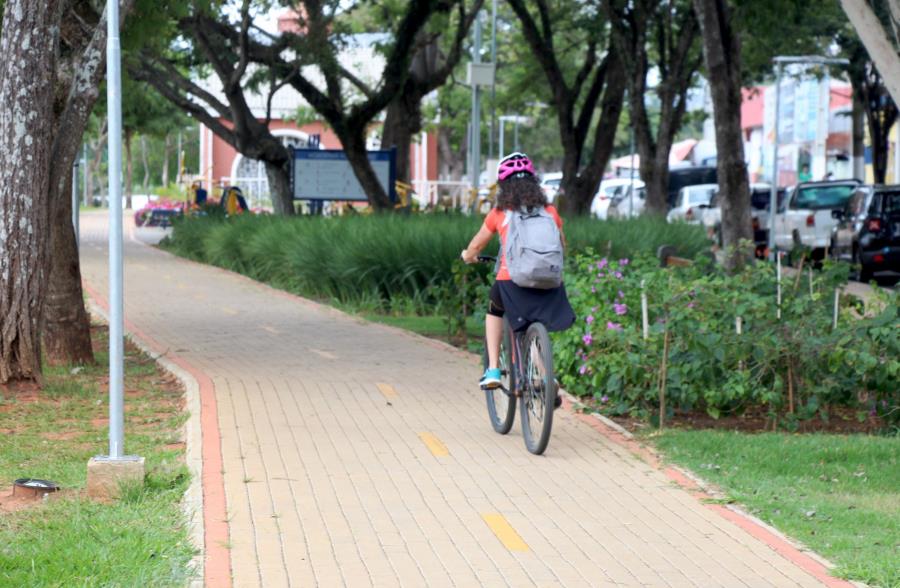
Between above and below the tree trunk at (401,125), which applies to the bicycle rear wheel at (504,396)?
below

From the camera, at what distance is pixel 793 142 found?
2761 inches

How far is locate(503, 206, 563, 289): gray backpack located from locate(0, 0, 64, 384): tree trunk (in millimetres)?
3845

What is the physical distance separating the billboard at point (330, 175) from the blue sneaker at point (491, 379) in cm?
1940

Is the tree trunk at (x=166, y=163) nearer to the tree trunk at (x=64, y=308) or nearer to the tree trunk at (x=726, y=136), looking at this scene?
the tree trunk at (x=726, y=136)

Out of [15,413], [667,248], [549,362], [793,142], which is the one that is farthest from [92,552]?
[793,142]

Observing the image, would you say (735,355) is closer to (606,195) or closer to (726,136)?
(726,136)

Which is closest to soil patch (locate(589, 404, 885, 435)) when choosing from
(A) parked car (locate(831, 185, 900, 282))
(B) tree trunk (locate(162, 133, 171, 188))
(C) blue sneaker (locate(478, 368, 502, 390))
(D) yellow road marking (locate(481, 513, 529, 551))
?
(C) blue sneaker (locate(478, 368, 502, 390))

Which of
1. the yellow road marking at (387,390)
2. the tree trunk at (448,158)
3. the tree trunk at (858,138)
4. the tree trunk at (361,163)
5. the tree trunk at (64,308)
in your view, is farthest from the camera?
the tree trunk at (448,158)

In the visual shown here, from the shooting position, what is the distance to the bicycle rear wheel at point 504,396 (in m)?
9.52

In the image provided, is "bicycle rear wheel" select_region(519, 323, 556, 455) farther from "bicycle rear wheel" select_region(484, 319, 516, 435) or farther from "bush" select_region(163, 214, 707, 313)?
"bush" select_region(163, 214, 707, 313)

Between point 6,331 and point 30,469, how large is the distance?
2575 mm

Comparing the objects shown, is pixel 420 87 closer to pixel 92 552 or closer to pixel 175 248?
pixel 175 248

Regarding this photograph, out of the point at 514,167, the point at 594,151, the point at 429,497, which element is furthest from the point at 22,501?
the point at 594,151

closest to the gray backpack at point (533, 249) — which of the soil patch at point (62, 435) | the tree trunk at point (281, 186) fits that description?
the soil patch at point (62, 435)
